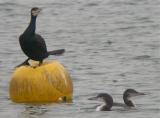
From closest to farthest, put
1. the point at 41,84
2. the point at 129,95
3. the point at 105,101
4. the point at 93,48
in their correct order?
the point at 41,84 < the point at 105,101 < the point at 129,95 < the point at 93,48

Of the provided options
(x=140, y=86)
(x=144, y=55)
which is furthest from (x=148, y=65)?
(x=140, y=86)

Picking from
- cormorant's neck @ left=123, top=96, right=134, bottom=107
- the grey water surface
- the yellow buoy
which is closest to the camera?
the yellow buoy

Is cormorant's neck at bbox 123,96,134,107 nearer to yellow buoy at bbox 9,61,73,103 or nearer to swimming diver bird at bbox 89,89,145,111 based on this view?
swimming diver bird at bbox 89,89,145,111

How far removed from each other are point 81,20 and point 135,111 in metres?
16.6

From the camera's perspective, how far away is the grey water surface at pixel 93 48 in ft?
67.5

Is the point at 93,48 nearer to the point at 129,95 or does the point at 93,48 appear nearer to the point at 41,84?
the point at 129,95

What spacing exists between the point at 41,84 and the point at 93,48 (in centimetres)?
1016

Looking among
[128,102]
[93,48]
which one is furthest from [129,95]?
[93,48]

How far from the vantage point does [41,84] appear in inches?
797

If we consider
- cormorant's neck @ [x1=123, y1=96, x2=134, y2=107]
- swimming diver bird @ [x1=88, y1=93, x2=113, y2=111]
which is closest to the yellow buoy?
swimming diver bird @ [x1=88, y1=93, x2=113, y2=111]

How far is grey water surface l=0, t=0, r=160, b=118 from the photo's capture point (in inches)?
810

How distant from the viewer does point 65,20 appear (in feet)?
120

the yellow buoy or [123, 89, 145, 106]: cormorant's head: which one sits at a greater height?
the yellow buoy

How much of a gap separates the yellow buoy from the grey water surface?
19 cm
